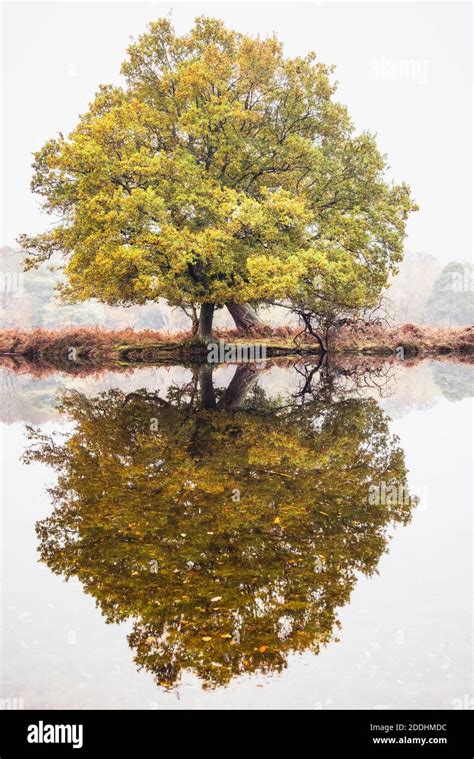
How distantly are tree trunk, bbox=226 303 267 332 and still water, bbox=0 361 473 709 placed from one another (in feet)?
83.4

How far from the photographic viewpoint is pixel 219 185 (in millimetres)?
25469

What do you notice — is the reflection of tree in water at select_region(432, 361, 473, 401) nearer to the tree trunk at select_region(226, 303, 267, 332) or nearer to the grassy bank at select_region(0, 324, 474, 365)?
the grassy bank at select_region(0, 324, 474, 365)

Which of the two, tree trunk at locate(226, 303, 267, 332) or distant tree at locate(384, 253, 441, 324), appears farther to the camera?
distant tree at locate(384, 253, 441, 324)

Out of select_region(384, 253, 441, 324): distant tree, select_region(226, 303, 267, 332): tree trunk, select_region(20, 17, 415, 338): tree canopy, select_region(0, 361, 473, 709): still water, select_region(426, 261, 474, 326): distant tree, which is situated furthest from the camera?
select_region(384, 253, 441, 324): distant tree

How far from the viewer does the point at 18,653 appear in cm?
381

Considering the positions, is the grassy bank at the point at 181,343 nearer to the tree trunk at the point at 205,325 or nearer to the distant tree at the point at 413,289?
the tree trunk at the point at 205,325

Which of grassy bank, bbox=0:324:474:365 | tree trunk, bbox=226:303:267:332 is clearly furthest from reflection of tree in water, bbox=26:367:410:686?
tree trunk, bbox=226:303:267:332

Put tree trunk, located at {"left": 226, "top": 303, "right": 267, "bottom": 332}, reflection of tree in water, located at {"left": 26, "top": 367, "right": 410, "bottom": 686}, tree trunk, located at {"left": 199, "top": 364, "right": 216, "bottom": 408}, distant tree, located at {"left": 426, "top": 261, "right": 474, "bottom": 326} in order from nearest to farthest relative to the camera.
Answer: reflection of tree in water, located at {"left": 26, "top": 367, "right": 410, "bottom": 686} < tree trunk, located at {"left": 199, "top": 364, "right": 216, "bottom": 408} < tree trunk, located at {"left": 226, "top": 303, "right": 267, "bottom": 332} < distant tree, located at {"left": 426, "top": 261, "right": 474, "bottom": 326}

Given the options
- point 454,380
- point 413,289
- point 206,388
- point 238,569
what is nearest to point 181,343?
point 206,388

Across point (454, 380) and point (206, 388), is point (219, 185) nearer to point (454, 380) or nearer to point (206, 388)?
point (206, 388)

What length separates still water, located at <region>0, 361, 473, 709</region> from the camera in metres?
3.49

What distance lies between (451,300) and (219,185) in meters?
63.6
